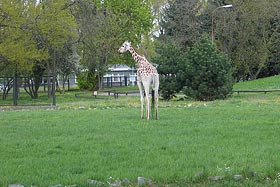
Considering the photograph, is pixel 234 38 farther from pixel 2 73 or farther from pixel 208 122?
pixel 208 122

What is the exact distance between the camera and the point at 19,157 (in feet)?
30.5

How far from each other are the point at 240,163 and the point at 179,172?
1.28m

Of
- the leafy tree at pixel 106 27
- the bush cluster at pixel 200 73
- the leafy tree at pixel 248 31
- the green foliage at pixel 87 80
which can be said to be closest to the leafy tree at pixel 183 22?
the leafy tree at pixel 248 31

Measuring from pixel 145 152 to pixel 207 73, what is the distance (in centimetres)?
1889

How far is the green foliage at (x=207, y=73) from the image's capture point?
28.1m

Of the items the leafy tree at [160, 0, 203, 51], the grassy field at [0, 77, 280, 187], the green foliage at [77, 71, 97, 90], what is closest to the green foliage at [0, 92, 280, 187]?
the grassy field at [0, 77, 280, 187]

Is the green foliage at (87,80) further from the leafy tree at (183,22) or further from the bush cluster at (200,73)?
the bush cluster at (200,73)

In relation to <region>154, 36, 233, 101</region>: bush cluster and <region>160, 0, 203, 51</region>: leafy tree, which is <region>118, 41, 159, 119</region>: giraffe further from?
<region>160, 0, 203, 51</region>: leafy tree

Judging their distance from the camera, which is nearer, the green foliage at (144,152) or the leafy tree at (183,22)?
the green foliage at (144,152)

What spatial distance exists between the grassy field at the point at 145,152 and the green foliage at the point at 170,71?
14.4 meters

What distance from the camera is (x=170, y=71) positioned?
29.9 metres

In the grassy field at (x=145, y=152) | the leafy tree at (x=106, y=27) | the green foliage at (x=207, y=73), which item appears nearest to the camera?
the grassy field at (x=145, y=152)

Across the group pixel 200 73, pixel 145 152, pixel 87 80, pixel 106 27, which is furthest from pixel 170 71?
pixel 87 80

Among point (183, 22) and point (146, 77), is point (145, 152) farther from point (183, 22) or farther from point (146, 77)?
point (183, 22)
